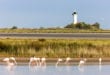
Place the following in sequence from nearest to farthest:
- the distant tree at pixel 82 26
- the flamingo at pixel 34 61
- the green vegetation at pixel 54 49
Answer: the flamingo at pixel 34 61 < the green vegetation at pixel 54 49 < the distant tree at pixel 82 26

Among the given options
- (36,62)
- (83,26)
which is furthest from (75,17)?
(36,62)

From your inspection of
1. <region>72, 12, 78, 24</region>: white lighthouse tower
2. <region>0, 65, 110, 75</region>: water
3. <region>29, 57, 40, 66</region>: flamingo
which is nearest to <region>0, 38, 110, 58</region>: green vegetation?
<region>29, 57, 40, 66</region>: flamingo

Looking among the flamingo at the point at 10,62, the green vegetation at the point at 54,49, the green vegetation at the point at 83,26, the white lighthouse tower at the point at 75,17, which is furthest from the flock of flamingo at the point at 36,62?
the green vegetation at the point at 83,26

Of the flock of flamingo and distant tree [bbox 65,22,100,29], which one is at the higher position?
distant tree [bbox 65,22,100,29]

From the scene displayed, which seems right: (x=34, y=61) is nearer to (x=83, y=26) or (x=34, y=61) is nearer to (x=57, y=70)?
(x=57, y=70)

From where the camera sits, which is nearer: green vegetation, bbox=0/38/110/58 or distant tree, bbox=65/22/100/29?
green vegetation, bbox=0/38/110/58

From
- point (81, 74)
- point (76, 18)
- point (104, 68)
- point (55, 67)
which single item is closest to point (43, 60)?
point (55, 67)

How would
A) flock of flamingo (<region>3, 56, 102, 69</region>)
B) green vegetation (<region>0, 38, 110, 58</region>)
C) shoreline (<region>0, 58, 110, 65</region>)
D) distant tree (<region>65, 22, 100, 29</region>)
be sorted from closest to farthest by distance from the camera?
flock of flamingo (<region>3, 56, 102, 69</region>) < shoreline (<region>0, 58, 110, 65</region>) < green vegetation (<region>0, 38, 110, 58</region>) < distant tree (<region>65, 22, 100, 29</region>)

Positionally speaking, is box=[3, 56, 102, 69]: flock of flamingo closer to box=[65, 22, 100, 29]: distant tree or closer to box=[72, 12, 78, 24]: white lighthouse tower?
box=[72, 12, 78, 24]: white lighthouse tower

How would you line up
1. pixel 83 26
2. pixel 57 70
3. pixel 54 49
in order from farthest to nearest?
pixel 83 26 < pixel 54 49 < pixel 57 70

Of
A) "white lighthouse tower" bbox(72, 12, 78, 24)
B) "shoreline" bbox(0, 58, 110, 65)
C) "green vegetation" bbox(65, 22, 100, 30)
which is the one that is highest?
"white lighthouse tower" bbox(72, 12, 78, 24)

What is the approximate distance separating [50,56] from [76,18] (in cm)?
3977

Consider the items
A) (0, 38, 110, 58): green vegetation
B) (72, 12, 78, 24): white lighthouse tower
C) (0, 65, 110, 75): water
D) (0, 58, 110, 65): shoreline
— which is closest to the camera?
(0, 65, 110, 75): water

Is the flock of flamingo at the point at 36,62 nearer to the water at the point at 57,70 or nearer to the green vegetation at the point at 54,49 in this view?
the water at the point at 57,70
